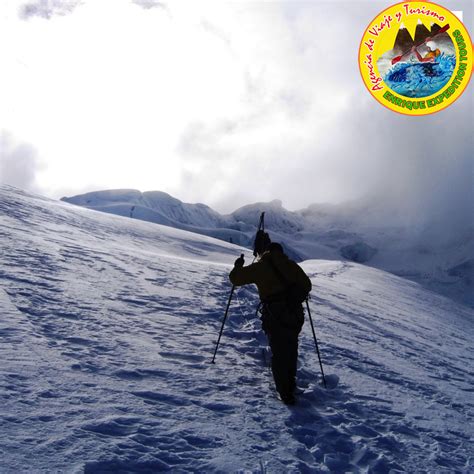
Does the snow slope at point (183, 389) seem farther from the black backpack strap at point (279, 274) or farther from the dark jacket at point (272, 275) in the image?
the black backpack strap at point (279, 274)

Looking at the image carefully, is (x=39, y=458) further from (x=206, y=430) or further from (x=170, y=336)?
(x=170, y=336)

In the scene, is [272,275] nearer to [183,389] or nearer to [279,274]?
[279,274]

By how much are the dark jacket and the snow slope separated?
1189 mm

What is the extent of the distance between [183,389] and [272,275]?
1.70m

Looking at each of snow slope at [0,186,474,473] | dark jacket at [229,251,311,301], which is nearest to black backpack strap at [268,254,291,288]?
dark jacket at [229,251,311,301]

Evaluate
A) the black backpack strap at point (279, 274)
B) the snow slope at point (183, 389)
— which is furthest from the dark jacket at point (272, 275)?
the snow slope at point (183, 389)

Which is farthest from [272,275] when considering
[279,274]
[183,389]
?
[183,389]

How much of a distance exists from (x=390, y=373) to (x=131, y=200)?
176 metres

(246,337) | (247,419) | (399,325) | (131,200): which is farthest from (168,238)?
(131,200)

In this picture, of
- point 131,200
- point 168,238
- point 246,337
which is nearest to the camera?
point 246,337

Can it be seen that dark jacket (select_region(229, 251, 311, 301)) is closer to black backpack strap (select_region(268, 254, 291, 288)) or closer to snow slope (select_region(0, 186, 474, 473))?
black backpack strap (select_region(268, 254, 291, 288))

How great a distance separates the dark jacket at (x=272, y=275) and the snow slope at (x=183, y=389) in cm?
119

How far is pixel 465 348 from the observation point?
1053 centimetres

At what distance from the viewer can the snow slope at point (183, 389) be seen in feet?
9.52
